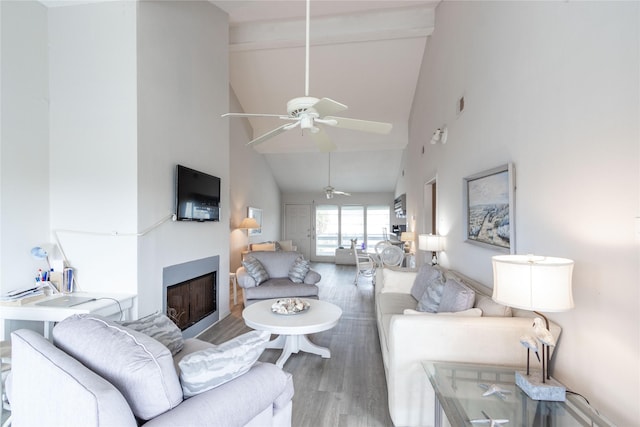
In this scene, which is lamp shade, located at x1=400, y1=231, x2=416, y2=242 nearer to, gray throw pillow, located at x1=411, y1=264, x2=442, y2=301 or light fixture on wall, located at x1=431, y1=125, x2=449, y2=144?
light fixture on wall, located at x1=431, y1=125, x2=449, y2=144

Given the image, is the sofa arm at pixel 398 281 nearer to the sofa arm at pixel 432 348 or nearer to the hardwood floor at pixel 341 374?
the hardwood floor at pixel 341 374

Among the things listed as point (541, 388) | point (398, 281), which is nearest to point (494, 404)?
A: point (541, 388)

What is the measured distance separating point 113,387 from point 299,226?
8975mm

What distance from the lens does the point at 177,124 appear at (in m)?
3.05

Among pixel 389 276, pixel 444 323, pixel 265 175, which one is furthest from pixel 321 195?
pixel 444 323

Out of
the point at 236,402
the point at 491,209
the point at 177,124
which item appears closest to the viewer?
the point at 236,402

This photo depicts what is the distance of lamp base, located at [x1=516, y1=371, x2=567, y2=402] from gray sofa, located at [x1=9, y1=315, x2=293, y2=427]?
118 cm

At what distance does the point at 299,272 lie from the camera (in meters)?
4.15

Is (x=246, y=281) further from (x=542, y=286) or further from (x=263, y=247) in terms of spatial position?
(x=542, y=286)

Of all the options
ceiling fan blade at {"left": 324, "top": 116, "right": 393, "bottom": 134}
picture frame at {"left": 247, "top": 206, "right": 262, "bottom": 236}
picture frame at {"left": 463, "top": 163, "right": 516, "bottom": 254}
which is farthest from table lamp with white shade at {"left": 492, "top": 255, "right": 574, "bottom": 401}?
picture frame at {"left": 247, "top": 206, "right": 262, "bottom": 236}

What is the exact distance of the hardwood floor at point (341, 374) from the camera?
2.02m

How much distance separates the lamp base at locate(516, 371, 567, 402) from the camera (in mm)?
1332

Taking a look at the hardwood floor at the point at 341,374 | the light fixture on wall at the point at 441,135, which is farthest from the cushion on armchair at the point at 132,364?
the light fixture on wall at the point at 441,135

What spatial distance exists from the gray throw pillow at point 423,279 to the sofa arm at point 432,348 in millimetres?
1019
